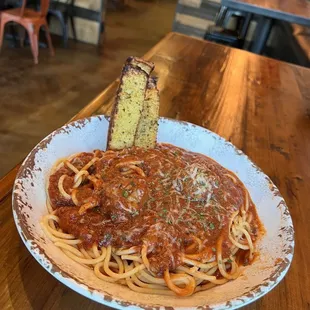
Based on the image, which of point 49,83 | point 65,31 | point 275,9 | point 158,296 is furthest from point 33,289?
point 65,31

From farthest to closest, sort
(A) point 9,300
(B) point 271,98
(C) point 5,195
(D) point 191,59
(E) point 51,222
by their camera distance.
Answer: (D) point 191,59
(B) point 271,98
(C) point 5,195
(E) point 51,222
(A) point 9,300

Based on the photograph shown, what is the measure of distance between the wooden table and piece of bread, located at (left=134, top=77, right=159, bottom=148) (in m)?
0.35

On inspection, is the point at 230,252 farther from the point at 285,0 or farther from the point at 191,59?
Result: the point at 285,0

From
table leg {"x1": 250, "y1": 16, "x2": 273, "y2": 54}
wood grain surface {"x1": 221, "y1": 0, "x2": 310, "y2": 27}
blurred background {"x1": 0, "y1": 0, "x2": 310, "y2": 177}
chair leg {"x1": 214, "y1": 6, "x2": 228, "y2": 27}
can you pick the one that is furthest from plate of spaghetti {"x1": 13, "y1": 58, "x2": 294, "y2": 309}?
chair leg {"x1": 214, "y1": 6, "x2": 228, "y2": 27}

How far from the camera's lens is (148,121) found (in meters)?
1.03

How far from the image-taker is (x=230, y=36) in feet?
13.3

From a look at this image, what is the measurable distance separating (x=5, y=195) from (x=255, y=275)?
607mm

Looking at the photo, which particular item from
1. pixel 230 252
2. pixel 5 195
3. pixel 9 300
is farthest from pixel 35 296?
pixel 230 252

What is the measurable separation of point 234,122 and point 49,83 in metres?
2.58

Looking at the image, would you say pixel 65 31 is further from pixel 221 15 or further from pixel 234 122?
pixel 234 122

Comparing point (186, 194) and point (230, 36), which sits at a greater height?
point (186, 194)

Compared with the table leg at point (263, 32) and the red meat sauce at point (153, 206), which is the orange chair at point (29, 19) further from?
the red meat sauce at point (153, 206)

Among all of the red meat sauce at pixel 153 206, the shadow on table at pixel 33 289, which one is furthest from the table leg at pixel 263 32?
the shadow on table at pixel 33 289

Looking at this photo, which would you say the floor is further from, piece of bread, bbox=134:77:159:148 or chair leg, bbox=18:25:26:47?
piece of bread, bbox=134:77:159:148
